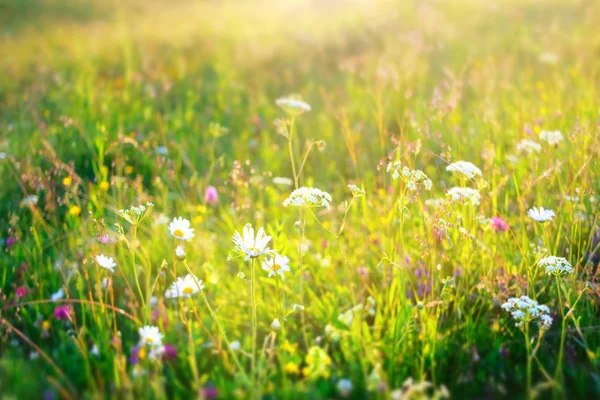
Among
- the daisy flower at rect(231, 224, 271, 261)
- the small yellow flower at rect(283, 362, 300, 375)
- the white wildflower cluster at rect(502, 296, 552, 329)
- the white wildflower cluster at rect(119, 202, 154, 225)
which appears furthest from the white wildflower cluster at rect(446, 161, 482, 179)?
the white wildflower cluster at rect(119, 202, 154, 225)

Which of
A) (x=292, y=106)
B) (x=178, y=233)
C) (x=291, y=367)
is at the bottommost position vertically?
(x=291, y=367)

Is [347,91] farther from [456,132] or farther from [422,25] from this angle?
[422,25]

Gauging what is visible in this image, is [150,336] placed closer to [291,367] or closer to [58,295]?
[291,367]

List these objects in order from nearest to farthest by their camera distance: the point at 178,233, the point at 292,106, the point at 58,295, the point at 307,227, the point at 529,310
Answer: the point at 529,310 → the point at 178,233 → the point at 58,295 → the point at 292,106 → the point at 307,227

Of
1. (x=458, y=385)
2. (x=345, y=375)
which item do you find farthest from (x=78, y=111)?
(x=458, y=385)

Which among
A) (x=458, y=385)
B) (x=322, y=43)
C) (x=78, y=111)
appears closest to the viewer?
(x=458, y=385)

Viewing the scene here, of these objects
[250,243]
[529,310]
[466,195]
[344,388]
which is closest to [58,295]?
[250,243]

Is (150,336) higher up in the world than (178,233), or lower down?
lower down

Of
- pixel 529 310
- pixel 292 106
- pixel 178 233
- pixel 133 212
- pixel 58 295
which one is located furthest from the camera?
pixel 292 106

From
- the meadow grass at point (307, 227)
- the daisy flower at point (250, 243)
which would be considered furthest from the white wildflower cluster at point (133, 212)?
the daisy flower at point (250, 243)

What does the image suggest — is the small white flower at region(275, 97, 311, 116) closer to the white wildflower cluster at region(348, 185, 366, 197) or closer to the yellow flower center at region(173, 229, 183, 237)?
the white wildflower cluster at region(348, 185, 366, 197)
